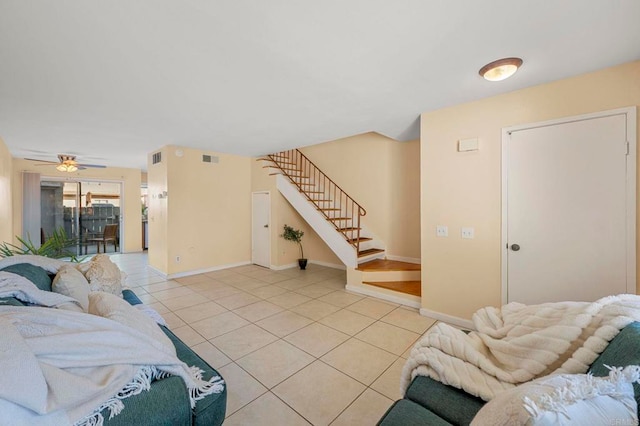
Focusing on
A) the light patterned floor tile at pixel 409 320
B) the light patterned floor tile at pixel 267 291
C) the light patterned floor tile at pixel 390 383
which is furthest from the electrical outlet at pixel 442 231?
the light patterned floor tile at pixel 267 291

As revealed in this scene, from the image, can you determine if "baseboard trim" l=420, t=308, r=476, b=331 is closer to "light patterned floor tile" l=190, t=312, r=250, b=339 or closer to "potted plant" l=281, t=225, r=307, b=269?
"light patterned floor tile" l=190, t=312, r=250, b=339

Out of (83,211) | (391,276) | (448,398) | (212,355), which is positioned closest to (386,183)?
(391,276)

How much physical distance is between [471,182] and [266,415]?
290cm

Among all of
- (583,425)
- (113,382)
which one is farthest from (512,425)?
(113,382)

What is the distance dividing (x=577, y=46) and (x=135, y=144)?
6.03m

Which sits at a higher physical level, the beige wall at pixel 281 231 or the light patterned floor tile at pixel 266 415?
the beige wall at pixel 281 231

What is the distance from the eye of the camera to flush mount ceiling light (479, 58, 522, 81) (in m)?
2.01

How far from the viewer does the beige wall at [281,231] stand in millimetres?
5516

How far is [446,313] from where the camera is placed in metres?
2.98

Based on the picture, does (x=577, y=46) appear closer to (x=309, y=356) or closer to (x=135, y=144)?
(x=309, y=356)

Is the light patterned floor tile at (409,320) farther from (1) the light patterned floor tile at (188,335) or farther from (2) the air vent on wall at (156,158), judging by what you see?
(2) the air vent on wall at (156,158)

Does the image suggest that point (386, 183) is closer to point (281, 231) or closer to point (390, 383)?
point (281, 231)

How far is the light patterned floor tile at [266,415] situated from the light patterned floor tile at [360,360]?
58 cm

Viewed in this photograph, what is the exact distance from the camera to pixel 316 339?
262 cm
